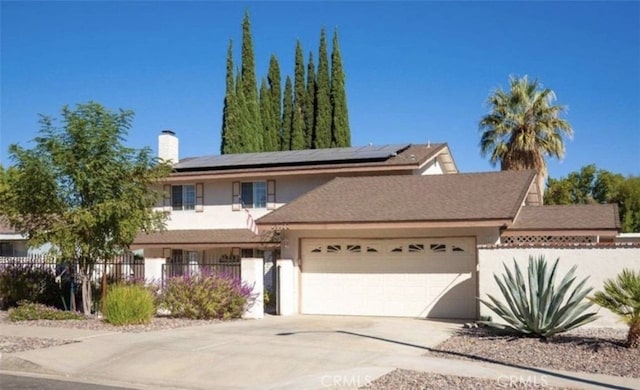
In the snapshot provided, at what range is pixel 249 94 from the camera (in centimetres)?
4866

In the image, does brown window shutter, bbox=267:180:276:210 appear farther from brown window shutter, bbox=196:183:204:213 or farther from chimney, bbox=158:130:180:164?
chimney, bbox=158:130:180:164

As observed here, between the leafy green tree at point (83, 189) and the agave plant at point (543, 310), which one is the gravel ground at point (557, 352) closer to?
the agave plant at point (543, 310)

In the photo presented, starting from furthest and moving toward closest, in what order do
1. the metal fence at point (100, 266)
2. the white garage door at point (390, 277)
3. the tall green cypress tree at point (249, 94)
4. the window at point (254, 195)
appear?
the tall green cypress tree at point (249, 94), the window at point (254, 195), the metal fence at point (100, 266), the white garage door at point (390, 277)

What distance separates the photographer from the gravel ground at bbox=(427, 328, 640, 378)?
1092 cm

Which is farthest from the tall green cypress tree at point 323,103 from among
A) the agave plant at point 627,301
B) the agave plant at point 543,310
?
the agave plant at point 627,301

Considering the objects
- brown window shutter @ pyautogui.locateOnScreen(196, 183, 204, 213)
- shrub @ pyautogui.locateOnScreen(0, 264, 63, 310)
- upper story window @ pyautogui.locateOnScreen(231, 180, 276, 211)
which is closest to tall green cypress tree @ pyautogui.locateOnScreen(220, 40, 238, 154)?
brown window shutter @ pyautogui.locateOnScreen(196, 183, 204, 213)

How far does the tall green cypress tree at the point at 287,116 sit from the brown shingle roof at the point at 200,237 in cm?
2379

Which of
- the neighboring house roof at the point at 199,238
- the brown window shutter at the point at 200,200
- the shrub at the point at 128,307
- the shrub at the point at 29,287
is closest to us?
the shrub at the point at 128,307

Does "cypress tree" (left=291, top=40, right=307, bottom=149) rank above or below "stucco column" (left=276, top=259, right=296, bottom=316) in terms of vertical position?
above

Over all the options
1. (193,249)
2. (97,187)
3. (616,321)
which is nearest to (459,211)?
(616,321)

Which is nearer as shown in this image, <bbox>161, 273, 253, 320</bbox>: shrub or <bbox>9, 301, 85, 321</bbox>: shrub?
<bbox>9, 301, 85, 321</bbox>: shrub

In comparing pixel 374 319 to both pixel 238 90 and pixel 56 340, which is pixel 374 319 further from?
pixel 238 90

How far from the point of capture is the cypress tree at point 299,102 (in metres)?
50.3

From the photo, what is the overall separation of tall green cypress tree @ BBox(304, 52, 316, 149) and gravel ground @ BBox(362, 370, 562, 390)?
40174 mm
